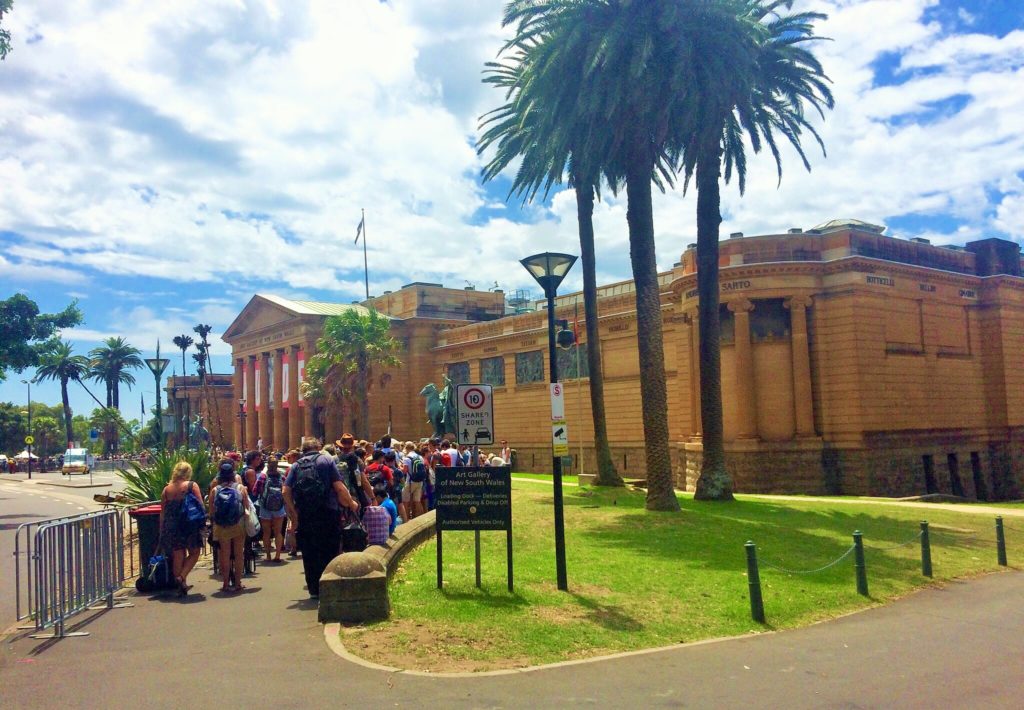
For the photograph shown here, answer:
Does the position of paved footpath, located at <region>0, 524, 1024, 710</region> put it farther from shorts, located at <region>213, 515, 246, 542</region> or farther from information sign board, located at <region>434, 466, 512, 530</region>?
information sign board, located at <region>434, 466, 512, 530</region>

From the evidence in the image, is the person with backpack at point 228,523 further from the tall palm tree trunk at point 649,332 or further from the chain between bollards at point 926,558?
the tall palm tree trunk at point 649,332

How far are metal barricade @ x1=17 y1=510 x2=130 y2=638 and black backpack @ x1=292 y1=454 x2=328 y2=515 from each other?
97.2 inches

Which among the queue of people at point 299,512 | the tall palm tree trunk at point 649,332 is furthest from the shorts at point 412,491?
the tall palm tree trunk at point 649,332

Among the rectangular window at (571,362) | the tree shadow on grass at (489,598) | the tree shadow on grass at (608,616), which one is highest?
the rectangular window at (571,362)

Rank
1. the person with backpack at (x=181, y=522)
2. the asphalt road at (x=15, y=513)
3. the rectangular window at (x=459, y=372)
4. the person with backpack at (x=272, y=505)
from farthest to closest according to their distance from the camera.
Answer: the rectangular window at (x=459, y=372)
the person with backpack at (x=272, y=505)
the asphalt road at (x=15, y=513)
the person with backpack at (x=181, y=522)

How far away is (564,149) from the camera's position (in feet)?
79.8

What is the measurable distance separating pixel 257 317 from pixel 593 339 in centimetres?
5040

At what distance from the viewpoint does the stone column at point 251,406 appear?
7325 centimetres

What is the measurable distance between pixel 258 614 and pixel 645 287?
47.4 ft

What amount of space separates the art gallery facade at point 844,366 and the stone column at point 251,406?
36759 millimetres

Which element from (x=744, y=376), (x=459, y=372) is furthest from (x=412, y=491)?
(x=459, y=372)

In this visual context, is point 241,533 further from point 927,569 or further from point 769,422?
point 769,422

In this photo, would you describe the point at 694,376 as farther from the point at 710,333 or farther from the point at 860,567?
the point at 860,567

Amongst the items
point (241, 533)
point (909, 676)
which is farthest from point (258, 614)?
point (909, 676)
